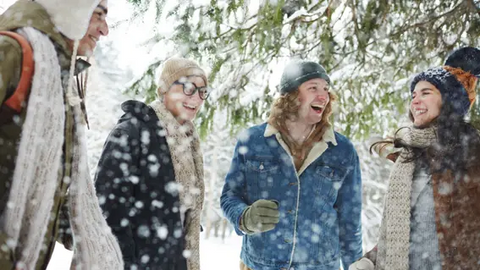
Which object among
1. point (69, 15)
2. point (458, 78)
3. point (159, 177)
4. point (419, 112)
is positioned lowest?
point (159, 177)

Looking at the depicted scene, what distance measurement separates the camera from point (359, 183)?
3.14 m

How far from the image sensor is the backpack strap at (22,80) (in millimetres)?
1409

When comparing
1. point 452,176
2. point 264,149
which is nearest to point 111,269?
point 264,149

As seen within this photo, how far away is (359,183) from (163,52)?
216cm

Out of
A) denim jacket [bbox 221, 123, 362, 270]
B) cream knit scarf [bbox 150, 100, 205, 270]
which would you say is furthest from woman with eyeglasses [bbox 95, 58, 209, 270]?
denim jacket [bbox 221, 123, 362, 270]

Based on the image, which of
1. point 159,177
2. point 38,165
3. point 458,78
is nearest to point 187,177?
point 159,177

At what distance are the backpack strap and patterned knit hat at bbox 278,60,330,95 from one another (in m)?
2.01

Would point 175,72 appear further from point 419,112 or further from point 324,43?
point 419,112

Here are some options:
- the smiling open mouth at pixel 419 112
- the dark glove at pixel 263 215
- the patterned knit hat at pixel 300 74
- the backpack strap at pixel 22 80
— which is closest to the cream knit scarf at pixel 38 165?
the backpack strap at pixel 22 80

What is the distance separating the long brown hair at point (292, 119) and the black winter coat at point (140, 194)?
0.86 meters

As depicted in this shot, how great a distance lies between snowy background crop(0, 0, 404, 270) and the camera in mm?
3664

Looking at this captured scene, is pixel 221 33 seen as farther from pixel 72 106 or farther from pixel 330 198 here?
pixel 72 106

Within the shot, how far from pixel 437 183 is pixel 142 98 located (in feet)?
9.27

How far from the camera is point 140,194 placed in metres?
2.63
